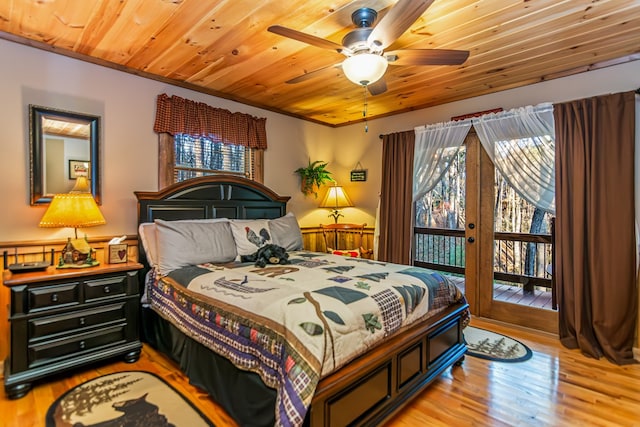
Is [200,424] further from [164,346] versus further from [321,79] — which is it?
[321,79]

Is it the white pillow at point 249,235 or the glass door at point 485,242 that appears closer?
the white pillow at point 249,235

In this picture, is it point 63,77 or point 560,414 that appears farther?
point 63,77

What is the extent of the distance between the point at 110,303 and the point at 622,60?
4669 mm

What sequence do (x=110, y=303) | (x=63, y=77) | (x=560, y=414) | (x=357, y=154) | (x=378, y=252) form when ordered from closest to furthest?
(x=560, y=414) → (x=110, y=303) → (x=63, y=77) → (x=378, y=252) → (x=357, y=154)

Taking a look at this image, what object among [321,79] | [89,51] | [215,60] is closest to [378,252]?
[321,79]

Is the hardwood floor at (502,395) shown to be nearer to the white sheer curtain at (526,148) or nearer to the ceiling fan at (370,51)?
the white sheer curtain at (526,148)

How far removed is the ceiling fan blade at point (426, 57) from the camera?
208cm

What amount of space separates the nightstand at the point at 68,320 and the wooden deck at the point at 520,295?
3.55 meters

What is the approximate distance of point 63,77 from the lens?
2.78 meters

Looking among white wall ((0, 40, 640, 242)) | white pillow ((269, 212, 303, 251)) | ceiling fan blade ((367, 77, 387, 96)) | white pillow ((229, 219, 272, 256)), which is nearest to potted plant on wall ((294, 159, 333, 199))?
white wall ((0, 40, 640, 242))

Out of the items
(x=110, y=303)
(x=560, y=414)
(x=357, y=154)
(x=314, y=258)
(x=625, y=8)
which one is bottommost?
(x=560, y=414)

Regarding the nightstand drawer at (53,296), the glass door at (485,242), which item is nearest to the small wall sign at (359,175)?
the glass door at (485,242)

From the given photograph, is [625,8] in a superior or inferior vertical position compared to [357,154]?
superior

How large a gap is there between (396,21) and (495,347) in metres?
2.80
